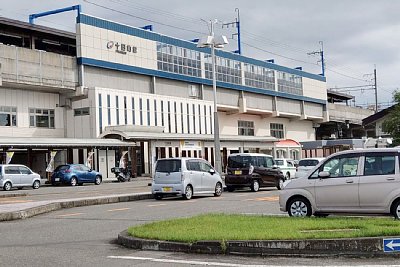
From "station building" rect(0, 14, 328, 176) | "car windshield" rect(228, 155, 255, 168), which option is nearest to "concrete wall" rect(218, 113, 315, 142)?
"station building" rect(0, 14, 328, 176)

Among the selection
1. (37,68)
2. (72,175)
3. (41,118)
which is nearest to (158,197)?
(72,175)

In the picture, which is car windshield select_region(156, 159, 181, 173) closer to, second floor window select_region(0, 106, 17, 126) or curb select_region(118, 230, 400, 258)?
curb select_region(118, 230, 400, 258)

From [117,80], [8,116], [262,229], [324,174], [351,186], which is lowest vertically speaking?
[262,229]

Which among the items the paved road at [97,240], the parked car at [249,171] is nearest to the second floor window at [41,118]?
the parked car at [249,171]

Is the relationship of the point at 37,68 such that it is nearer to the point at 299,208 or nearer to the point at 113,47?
the point at 113,47

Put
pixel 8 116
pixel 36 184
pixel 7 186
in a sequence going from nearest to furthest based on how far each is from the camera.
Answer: pixel 7 186, pixel 36 184, pixel 8 116

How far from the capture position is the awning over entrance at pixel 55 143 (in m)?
39.5

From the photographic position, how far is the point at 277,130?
86062 millimetres

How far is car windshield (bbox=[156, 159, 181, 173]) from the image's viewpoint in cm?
2284

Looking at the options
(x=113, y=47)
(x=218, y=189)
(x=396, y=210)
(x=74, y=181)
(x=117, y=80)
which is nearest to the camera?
(x=396, y=210)

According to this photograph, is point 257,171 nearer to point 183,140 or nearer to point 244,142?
point 183,140

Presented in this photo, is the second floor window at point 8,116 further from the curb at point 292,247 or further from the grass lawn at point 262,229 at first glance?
the curb at point 292,247

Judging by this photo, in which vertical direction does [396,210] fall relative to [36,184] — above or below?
below

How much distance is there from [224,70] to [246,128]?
35.0 ft
